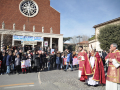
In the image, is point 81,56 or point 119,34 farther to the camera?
point 119,34

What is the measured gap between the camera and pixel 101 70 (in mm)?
5512

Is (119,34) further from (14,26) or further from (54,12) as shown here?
(14,26)

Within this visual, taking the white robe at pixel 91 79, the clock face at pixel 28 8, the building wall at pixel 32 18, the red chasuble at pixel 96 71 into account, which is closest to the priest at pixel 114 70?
the red chasuble at pixel 96 71

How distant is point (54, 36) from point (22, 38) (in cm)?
954

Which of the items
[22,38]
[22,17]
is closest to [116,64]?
[22,38]

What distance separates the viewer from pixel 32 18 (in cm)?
2912

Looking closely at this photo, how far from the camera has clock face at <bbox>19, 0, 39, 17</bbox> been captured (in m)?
28.5

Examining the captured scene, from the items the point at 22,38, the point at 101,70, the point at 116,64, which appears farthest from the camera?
the point at 22,38

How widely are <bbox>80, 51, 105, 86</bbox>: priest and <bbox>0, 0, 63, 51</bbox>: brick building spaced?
66.0ft

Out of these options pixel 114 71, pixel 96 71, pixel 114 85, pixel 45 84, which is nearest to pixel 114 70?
pixel 114 71

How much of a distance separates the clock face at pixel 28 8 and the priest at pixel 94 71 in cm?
2668

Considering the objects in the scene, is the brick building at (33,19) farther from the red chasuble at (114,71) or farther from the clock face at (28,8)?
the red chasuble at (114,71)

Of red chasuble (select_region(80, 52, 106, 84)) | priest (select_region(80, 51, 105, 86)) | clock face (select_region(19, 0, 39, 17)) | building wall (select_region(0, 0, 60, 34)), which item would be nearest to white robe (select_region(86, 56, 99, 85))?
priest (select_region(80, 51, 105, 86))

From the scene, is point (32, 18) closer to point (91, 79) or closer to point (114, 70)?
point (91, 79)
